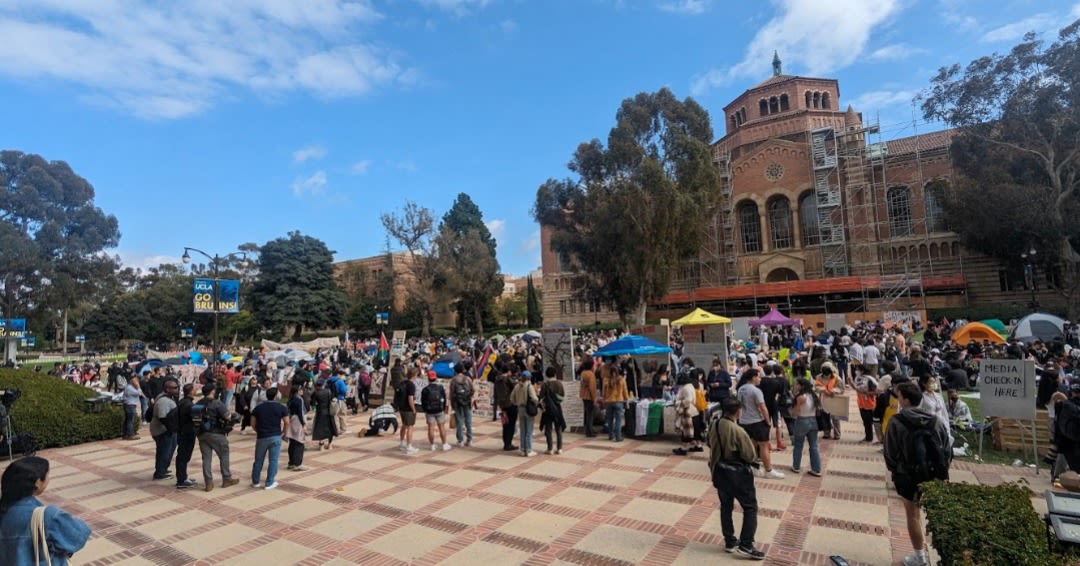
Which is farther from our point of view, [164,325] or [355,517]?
[164,325]

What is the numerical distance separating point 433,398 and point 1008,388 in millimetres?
9094

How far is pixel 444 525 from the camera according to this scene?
6469 millimetres

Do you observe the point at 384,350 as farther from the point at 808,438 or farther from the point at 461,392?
the point at 808,438

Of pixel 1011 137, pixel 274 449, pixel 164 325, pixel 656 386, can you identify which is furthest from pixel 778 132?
pixel 164 325

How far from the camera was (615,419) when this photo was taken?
10703 millimetres

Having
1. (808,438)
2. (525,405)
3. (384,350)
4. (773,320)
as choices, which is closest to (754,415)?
(808,438)

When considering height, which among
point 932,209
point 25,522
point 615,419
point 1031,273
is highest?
point 932,209

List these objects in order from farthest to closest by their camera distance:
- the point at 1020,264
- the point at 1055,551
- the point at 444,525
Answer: the point at 1020,264 → the point at 444,525 → the point at 1055,551

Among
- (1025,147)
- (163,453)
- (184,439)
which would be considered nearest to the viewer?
(184,439)

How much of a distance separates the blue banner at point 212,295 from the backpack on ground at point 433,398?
1430 centimetres

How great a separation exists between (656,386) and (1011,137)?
33004mm

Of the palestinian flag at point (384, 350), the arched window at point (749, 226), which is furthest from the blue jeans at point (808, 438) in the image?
the arched window at point (749, 226)

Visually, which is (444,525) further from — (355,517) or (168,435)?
(168,435)

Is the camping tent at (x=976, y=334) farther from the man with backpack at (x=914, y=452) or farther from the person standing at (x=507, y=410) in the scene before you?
the man with backpack at (x=914, y=452)
